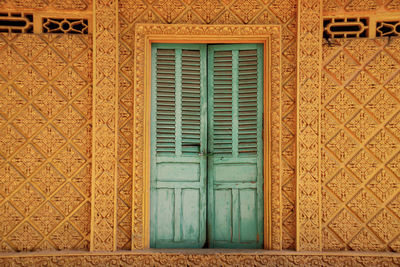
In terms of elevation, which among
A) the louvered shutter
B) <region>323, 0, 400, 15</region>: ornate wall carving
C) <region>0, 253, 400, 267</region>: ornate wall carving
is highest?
<region>323, 0, 400, 15</region>: ornate wall carving

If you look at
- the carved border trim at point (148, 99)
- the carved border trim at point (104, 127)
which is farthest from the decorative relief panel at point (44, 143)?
the carved border trim at point (148, 99)

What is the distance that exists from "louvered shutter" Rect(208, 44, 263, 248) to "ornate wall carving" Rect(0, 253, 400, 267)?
255mm

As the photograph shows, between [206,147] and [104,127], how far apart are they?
1215mm

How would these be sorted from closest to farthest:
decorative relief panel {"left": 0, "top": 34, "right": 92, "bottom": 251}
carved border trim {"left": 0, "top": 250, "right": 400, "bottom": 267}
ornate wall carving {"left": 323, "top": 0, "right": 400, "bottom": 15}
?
carved border trim {"left": 0, "top": 250, "right": 400, "bottom": 267}
decorative relief panel {"left": 0, "top": 34, "right": 92, "bottom": 251}
ornate wall carving {"left": 323, "top": 0, "right": 400, "bottom": 15}

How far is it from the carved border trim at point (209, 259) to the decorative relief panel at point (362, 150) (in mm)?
150

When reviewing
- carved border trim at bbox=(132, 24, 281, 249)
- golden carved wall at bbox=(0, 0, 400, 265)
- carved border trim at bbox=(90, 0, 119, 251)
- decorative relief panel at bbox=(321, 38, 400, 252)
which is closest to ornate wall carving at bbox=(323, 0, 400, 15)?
golden carved wall at bbox=(0, 0, 400, 265)

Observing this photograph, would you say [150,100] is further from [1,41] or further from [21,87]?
[1,41]

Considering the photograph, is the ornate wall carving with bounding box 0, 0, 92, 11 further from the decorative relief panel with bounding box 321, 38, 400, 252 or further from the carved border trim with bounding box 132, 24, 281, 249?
the decorative relief panel with bounding box 321, 38, 400, 252

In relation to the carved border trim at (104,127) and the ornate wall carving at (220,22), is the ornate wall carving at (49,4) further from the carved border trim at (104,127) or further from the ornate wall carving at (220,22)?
the ornate wall carving at (220,22)

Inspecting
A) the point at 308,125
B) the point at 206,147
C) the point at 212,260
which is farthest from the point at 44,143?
the point at 308,125

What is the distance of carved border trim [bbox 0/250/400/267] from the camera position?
5117 mm

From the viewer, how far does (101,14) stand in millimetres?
5312

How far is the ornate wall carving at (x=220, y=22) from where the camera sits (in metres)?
5.26

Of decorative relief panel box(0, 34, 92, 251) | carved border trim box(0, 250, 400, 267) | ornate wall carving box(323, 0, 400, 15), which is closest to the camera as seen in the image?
carved border trim box(0, 250, 400, 267)
